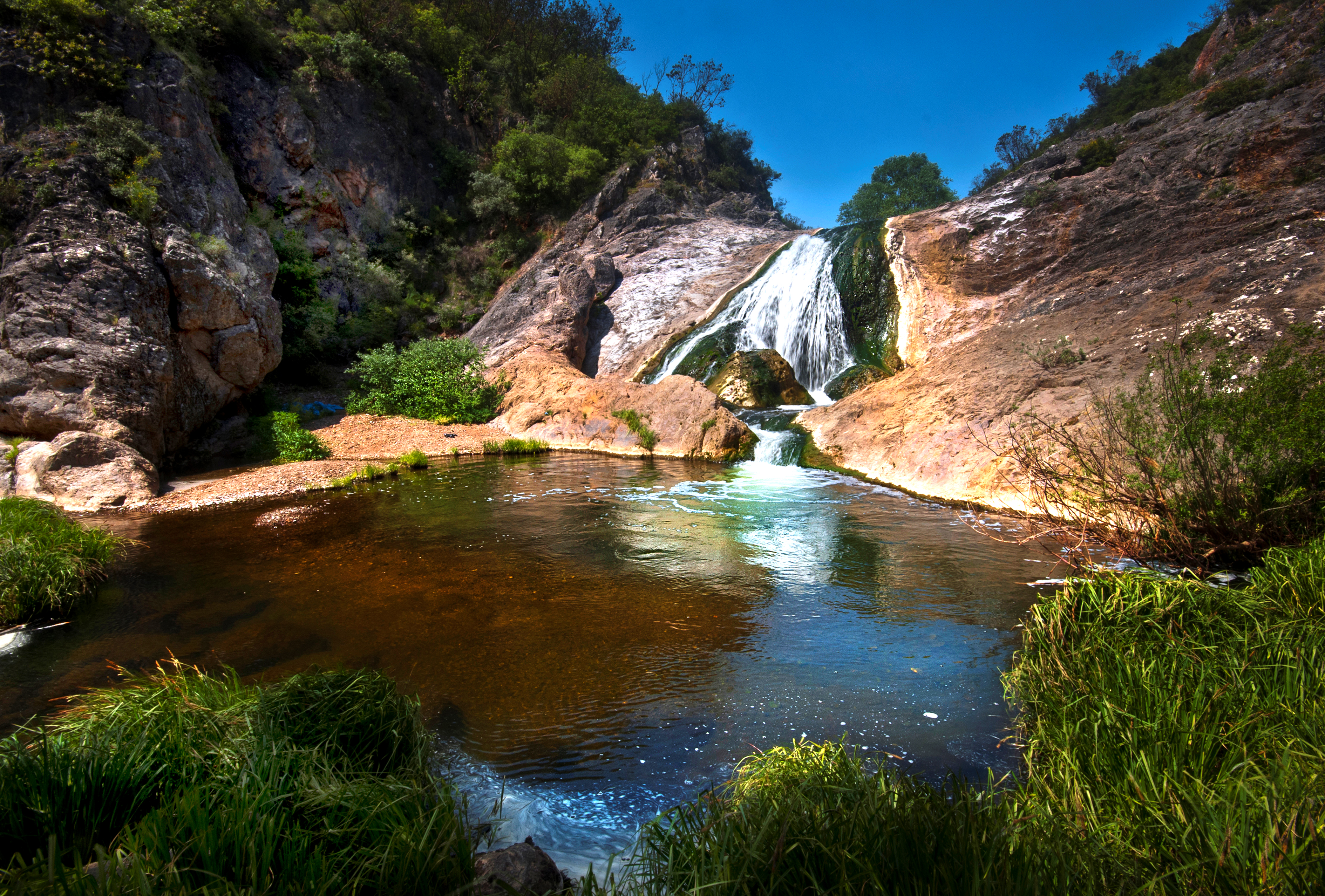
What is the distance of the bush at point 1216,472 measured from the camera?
4.53 metres

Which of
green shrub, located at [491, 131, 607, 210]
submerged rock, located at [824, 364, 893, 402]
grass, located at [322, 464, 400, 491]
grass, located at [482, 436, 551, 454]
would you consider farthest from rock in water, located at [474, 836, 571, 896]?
green shrub, located at [491, 131, 607, 210]

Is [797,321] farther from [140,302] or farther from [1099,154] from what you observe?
[140,302]

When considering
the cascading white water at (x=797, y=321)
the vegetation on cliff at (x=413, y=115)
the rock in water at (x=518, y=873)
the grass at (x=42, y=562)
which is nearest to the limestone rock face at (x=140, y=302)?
the vegetation on cliff at (x=413, y=115)

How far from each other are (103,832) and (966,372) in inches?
509

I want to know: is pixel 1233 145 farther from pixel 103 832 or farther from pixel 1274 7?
pixel 103 832

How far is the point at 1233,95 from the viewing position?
581 inches

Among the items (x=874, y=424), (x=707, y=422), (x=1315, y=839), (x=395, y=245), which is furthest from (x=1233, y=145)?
(x=395, y=245)

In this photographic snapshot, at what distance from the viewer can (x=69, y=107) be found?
12164 millimetres

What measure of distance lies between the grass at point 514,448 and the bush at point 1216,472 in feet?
41.1

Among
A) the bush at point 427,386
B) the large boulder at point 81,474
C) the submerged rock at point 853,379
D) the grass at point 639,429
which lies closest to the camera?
the large boulder at point 81,474

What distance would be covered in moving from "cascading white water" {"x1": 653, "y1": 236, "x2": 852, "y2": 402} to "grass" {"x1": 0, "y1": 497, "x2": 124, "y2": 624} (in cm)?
1447

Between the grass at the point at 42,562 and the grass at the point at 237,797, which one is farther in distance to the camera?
the grass at the point at 42,562

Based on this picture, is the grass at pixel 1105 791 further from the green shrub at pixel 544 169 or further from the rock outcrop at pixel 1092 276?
the green shrub at pixel 544 169

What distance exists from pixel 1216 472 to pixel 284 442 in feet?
51.4
